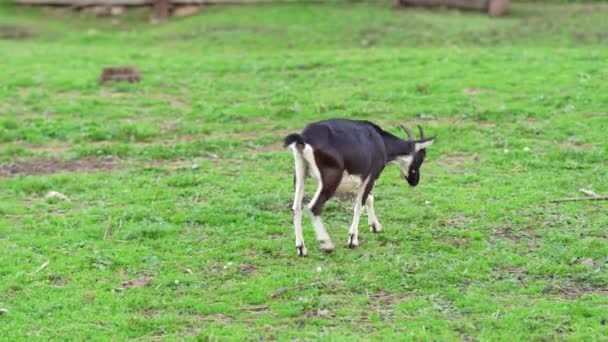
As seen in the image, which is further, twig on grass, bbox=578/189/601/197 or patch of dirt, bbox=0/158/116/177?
patch of dirt, bbox=0/158/116/177

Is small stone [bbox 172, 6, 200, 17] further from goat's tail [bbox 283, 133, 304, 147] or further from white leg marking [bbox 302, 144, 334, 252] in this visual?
goat's tail [bbox 283, 133, 304, 147]

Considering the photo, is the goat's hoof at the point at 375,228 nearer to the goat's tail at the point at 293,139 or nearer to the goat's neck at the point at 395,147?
the goat's neck at the point at 395,147

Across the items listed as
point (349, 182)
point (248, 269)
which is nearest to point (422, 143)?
point (349, 182)

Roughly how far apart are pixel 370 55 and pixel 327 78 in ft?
6.04

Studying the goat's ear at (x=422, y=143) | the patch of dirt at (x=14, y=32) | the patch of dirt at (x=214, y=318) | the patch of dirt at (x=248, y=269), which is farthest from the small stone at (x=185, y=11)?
the patch of dirt at (x=214, y=318)

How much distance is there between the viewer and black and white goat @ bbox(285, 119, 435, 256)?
7828 mm

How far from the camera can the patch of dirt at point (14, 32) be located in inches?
845

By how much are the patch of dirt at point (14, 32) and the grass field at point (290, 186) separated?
0.84 meters

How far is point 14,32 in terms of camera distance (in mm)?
21797

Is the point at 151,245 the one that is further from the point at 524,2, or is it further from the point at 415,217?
the point at 524,2

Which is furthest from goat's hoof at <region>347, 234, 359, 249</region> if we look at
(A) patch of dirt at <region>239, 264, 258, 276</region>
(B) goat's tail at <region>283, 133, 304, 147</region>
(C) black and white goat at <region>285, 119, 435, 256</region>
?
(B) goat's tail at <region>283, 133, 304, 147</region>

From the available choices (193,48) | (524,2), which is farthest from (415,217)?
(524,2)

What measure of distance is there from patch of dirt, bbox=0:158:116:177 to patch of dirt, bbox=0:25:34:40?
10277mm

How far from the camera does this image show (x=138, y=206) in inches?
392
